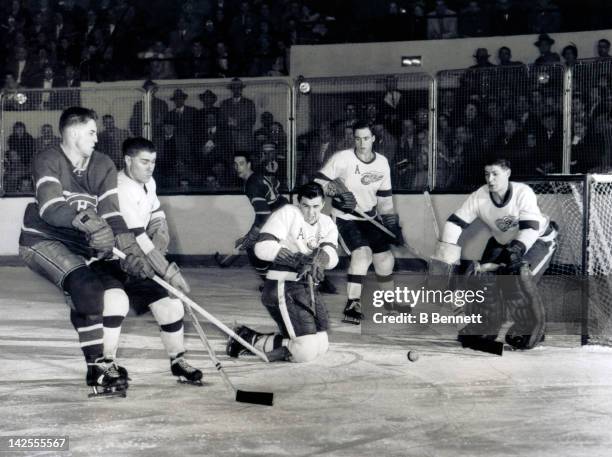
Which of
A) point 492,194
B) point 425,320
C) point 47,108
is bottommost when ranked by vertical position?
point 425,320

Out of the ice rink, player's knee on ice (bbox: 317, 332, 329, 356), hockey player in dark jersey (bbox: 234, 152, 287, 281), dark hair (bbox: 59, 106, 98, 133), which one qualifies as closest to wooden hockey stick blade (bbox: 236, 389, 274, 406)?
the ice rink

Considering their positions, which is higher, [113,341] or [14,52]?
[14,52]

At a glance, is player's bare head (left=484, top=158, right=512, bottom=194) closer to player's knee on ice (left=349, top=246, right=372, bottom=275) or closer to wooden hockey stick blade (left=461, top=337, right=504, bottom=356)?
wooden hockey stick blade (left=461, top=337, right=504, bottom=356)

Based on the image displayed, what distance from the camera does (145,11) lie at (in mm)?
15773

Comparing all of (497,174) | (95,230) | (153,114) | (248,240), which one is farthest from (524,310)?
(153,114)

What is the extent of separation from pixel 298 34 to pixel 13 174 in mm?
4334

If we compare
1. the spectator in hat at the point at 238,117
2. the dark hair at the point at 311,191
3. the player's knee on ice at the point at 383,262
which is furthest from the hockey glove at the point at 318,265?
the spectator in hat at the point at 238,117

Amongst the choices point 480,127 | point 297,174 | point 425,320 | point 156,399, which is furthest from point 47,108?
point 156,399

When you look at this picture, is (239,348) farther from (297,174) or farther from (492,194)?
(297,174)

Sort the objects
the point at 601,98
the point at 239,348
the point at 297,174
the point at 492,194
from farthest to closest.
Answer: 1. the point at 297,174
2. the point at 601,98
3. the point at 492,194
4. the point at 239,348

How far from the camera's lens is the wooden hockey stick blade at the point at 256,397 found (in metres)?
5.11

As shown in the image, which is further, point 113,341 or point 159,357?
point 159,357

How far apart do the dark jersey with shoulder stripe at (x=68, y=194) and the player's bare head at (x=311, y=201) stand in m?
1.43

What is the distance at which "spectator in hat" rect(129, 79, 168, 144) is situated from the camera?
39.7 ft
